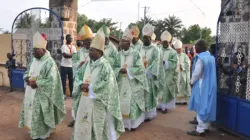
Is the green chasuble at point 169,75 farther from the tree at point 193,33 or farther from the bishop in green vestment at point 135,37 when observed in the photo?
the tree at point 193,33

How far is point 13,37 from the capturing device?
10.8m

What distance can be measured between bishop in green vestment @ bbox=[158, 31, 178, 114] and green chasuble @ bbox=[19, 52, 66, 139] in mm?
3507

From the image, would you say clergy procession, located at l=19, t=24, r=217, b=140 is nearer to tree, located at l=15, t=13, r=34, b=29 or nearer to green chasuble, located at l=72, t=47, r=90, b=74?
green chasuble, located at l=72, t=47, r=90, b=74

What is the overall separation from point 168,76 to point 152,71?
5.61 ft

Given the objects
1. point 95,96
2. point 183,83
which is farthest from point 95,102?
point 183,83

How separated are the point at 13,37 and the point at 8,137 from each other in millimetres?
5628

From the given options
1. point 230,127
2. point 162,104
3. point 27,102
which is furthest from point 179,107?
point 27,102

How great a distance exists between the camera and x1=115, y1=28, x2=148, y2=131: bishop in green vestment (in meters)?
6.40

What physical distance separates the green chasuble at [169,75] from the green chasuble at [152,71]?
120cm

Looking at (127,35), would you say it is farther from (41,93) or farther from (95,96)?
(95,96)

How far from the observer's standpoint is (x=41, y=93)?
5539 mm

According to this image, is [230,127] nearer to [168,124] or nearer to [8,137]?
[168,124]

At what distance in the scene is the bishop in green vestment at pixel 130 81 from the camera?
640 cm

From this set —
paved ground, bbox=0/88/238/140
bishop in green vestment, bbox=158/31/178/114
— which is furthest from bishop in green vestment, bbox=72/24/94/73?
bishop in green vestment, bbox=158/31/178/114
